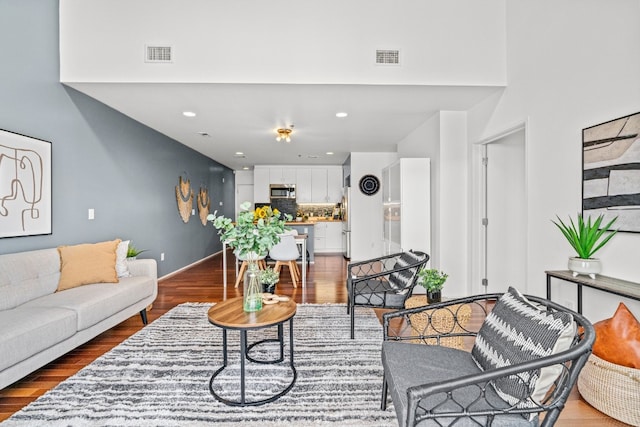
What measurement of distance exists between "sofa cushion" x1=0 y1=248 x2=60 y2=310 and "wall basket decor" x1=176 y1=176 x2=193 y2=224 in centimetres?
300

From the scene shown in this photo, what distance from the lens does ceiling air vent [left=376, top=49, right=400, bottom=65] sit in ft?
10.0

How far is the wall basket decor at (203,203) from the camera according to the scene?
22.2 feet

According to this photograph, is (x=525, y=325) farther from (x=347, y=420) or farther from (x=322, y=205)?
(x=322, y=205)

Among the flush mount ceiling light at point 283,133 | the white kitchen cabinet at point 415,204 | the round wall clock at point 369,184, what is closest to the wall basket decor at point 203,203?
the flush mount ceiling light at point 283,133

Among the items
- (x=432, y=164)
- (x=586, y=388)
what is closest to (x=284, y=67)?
(x=432, y=164)

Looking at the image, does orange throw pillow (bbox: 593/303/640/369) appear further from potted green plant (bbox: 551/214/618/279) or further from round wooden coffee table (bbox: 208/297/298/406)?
round wooden coffee table (bbox: 208/297/298/406)

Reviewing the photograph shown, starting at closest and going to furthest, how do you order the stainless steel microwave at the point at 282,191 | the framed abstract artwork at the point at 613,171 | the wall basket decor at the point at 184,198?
1. the framed abstract artwork at the point at 613,171
2. the wall basket decor at the point at 184,198
3. the stainless steel microwave at the point at 282,191

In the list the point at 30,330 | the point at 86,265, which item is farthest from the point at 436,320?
the point at 86,265

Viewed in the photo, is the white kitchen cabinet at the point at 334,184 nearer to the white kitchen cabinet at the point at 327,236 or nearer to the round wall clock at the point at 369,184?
the white kitchen cabinet at the point at 327,236

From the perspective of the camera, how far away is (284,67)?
3.02m

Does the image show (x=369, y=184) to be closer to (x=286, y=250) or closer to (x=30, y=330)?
(x=286, y=250)

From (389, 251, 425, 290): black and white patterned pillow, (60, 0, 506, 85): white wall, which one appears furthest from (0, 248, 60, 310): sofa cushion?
(389, 251, 425, 290): black and white patterned pillow

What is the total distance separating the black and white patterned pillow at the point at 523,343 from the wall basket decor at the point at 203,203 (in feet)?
20.9

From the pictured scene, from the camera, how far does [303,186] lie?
8492 mm
